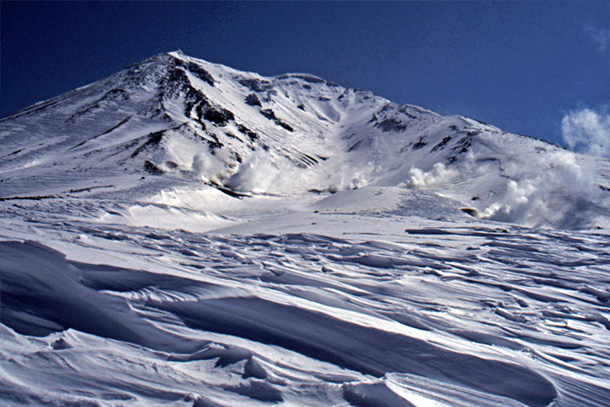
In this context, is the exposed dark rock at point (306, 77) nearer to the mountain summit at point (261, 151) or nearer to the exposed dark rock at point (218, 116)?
the mountain summit at point (261, 151)

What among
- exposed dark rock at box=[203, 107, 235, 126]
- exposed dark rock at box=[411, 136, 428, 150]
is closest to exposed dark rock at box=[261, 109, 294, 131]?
exposed dark rock at box=[203, 107, 235, 126]

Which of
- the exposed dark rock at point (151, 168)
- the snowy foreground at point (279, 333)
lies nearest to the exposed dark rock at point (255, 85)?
the exposed dark rock at point (151, 168)

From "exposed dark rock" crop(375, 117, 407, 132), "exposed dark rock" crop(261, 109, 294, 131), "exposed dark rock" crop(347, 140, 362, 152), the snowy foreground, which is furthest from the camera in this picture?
"exposed dark rock" crop(375, 117, 407, 132)

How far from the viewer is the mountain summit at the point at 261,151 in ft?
101

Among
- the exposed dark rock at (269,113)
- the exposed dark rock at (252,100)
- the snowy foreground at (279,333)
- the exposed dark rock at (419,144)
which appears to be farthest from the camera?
the exposed dark rock at (252,100)

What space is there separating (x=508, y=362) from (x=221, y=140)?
170ft

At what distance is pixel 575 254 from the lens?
375 inches

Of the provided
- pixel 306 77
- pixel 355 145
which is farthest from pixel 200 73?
pixel 306 77

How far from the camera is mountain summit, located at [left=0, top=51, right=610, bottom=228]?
3072 centimetres

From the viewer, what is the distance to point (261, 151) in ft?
186

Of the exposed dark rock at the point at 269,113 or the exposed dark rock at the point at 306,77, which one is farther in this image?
the exposed dark rock at the point at 306,77

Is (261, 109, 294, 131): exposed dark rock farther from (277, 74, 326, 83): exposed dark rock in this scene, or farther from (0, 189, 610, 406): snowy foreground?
(0, 189, 610, 406): snowy foreground

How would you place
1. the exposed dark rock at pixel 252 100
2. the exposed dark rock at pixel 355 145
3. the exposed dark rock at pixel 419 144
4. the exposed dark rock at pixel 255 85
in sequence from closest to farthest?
the exposed dark rock at pixel 419 144, the exposed dark rock at pixel 355 145, the exposed dark rock at pixel 252 100, the exposed dark rock at pixel 255 85

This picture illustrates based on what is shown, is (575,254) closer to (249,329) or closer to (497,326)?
(497,326)
